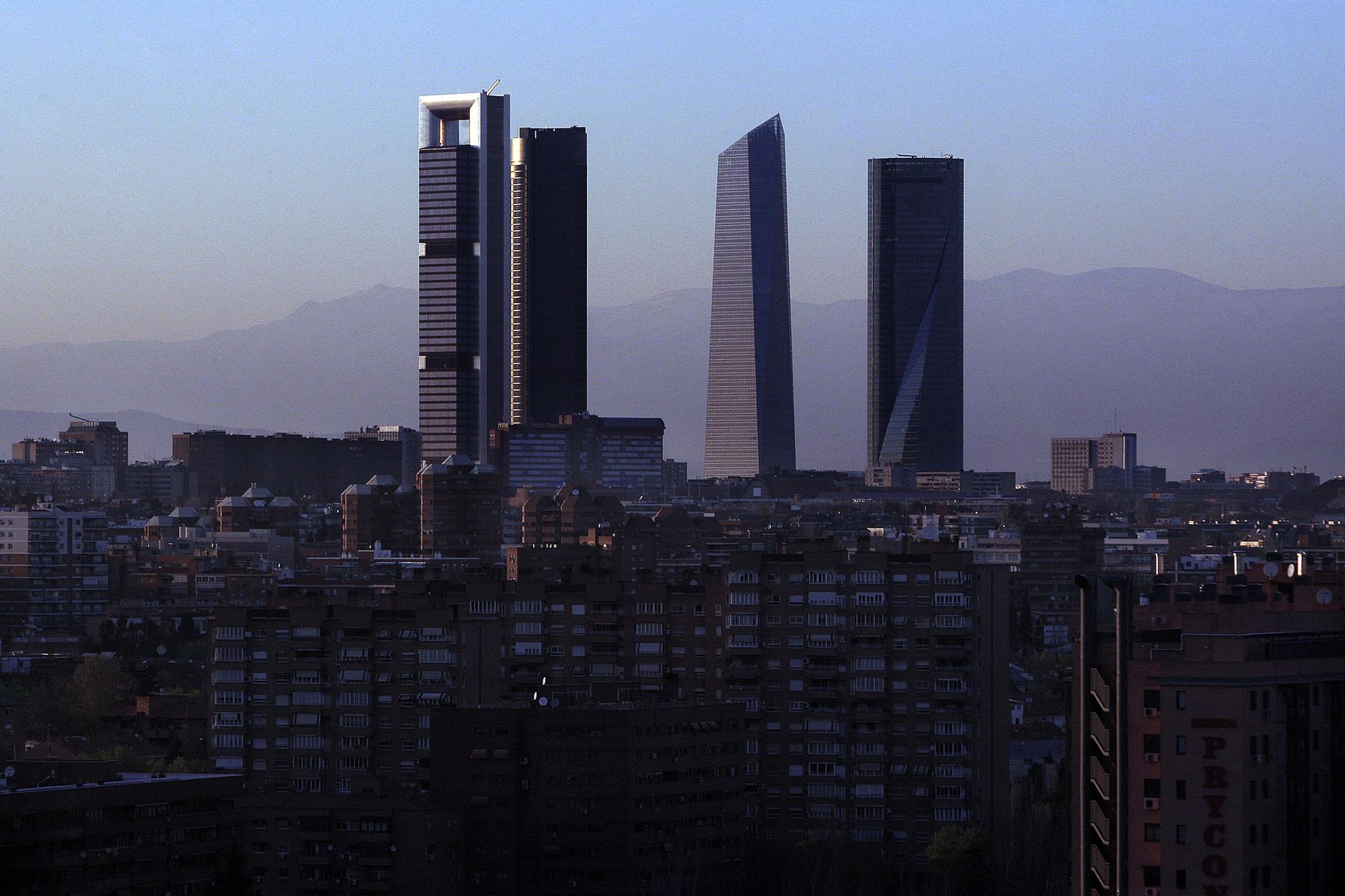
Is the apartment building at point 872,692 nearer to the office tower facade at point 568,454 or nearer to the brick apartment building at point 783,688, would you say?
the brick apartment building at point 783,688

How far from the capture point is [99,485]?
188 metres

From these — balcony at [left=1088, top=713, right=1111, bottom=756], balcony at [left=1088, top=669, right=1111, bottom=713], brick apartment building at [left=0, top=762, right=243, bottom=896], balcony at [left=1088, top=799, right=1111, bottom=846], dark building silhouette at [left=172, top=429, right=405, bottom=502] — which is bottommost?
brick apartment building at [left=0, top=762, right=243, bottom=896]

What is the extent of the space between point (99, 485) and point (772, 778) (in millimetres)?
147581

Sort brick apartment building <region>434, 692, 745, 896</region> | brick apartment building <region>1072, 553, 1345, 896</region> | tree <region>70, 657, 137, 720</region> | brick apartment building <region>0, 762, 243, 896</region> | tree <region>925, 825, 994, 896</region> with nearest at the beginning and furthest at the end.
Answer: brick apartment building <region>1072, 553, 1345, 896</region> → brick apartment building <region>0, 762, 243, 896</region> → brick apartment building <region>434, 692, 745, 896</region> → tree <region>925, 825, 994, 896</region> → tree <region>70, 657, 137, 720</region>

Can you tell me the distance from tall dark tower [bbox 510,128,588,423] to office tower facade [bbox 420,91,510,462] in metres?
9.54

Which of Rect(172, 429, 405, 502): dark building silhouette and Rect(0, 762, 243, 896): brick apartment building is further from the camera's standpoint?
Rect(172, 429, 405, 502): dark building silhouette

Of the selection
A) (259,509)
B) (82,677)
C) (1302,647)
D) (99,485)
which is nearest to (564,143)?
(99,485)

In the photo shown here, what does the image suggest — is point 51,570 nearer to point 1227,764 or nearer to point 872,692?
point 872,692

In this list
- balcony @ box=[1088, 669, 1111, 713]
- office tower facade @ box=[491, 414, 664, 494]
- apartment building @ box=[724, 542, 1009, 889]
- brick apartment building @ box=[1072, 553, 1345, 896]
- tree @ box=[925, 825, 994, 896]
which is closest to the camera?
balcony @ box=[1088, 669, 1111, 713]

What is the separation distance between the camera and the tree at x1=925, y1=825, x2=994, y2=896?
41.3 m

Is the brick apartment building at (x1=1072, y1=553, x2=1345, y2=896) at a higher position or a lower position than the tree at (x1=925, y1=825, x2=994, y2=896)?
higher

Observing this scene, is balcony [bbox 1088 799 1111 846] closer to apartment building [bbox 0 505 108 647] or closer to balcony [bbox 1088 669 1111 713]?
balcony [bbox 1088 669 1111 713]

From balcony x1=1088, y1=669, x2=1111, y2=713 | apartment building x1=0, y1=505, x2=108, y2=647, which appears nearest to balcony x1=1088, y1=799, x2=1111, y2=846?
balcony x1=1088, y1=669, x2=1111, y2=713

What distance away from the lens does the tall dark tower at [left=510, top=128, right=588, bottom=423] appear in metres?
188
